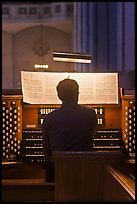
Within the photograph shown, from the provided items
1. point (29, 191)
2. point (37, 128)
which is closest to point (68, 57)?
point (37, 128)

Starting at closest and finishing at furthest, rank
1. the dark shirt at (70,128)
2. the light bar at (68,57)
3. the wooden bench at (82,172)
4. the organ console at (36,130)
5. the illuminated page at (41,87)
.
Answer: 1. the wooden bench at (82,172)
2. the dark shirt at (70,128)
3. the organ console at (36,130)
4. the illuminated page at (41,87)
5. the light bar at (68,57)

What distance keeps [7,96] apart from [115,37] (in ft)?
25.7

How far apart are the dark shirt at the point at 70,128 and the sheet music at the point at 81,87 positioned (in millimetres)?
614

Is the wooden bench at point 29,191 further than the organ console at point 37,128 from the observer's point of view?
No

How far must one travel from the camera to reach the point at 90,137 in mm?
3549

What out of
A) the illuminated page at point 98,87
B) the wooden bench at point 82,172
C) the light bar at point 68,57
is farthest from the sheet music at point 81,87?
the wooden bench at point 82,172

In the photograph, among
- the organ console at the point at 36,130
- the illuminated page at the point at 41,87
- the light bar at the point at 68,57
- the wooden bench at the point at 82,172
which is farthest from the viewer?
the light bar at the point at 68,57

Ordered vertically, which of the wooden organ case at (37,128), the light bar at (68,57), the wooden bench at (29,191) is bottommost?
the wooden bench at (29,191)

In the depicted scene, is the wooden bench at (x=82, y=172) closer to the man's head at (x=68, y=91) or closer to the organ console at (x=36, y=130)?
the man's head at (x=68, y=91)

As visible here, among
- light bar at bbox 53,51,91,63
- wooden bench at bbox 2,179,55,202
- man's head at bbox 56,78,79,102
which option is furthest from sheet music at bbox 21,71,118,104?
wooden bench at bbox 2,179,55,202

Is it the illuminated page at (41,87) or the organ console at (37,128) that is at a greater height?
the illuminated page at (41,87)

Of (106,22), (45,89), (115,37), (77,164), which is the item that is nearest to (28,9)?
(106,22)

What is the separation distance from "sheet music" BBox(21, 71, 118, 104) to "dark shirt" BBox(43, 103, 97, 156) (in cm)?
61

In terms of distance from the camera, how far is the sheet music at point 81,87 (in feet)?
13.6
